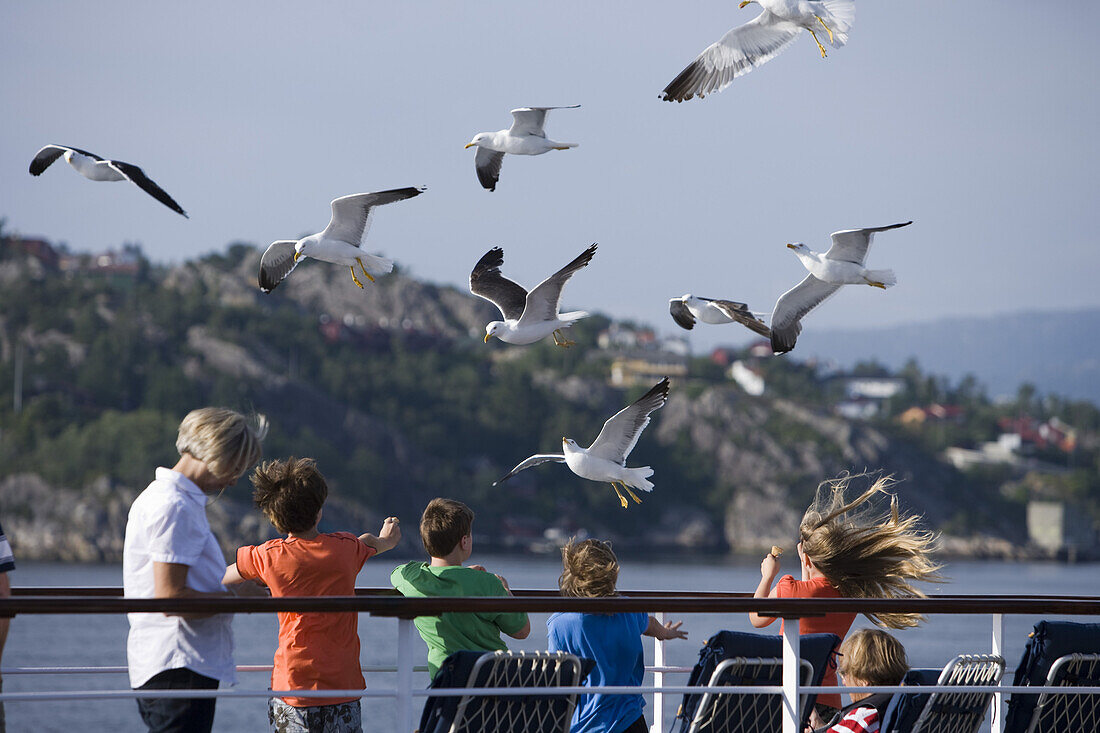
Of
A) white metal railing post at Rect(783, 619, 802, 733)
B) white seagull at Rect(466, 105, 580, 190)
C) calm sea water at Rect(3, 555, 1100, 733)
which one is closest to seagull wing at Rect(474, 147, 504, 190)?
white seagull at Rect(466, 105, 580, 190)

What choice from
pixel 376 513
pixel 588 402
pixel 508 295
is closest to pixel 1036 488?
pixel 588 402

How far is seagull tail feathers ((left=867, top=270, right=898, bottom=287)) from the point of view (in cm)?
719

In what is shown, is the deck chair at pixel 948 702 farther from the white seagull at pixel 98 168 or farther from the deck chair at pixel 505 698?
the white seagull at pixel 98 168

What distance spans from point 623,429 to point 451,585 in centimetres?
277

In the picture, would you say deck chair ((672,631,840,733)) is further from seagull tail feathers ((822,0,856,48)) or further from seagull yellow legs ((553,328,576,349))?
seagull tail feathers ((822,0,856,48))

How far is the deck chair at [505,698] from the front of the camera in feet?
10.9

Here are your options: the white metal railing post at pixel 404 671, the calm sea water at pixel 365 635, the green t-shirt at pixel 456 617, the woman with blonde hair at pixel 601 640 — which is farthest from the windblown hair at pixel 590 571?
the calm sea water at pixel 365 635

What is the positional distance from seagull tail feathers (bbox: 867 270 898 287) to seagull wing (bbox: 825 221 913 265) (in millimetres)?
92

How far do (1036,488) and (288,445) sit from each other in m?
64.9

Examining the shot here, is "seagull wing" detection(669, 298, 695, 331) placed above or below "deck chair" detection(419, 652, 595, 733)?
above

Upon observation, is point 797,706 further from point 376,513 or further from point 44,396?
point 44,396

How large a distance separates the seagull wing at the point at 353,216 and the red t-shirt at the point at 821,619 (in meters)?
3.93

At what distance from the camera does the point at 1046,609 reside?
12.8 ft

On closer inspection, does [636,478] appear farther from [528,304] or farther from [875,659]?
[875,659]
